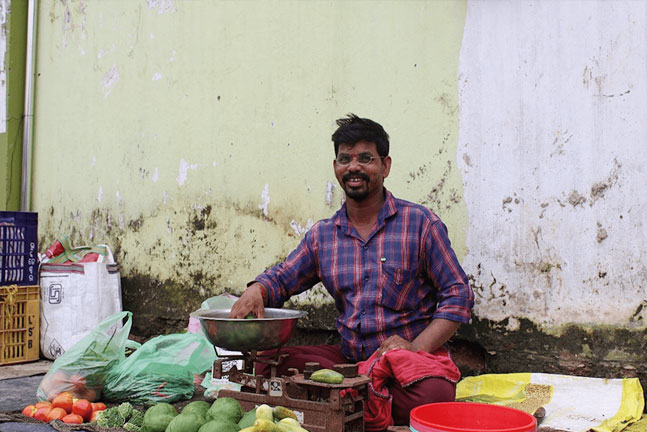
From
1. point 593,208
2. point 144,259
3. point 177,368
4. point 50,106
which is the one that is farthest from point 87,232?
point 593,208

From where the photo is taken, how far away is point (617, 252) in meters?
2.95

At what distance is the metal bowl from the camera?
99.1 inches

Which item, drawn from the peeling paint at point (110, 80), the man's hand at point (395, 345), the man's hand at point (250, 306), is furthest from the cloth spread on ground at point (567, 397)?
the peeling paint at point (110, 80)

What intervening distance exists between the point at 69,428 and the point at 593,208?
2.63m

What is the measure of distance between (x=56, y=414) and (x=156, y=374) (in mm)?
558

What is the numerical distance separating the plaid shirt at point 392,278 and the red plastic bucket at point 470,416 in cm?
56

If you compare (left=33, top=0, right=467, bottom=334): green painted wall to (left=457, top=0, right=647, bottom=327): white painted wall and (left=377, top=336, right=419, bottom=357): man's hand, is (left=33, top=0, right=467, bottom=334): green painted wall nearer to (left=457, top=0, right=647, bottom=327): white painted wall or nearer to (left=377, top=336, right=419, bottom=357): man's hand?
(left=457, top=0, right=647, bottom=327): white painted wall

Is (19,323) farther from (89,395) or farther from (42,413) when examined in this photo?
(42,413)

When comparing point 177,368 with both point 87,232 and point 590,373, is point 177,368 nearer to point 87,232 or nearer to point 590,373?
point 590,373

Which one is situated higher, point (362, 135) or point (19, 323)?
point (362, 135)

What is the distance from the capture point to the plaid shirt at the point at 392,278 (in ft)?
9.37

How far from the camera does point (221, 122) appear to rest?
4.51m

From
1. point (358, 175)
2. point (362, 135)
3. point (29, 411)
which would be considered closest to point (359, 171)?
point (358, 175)

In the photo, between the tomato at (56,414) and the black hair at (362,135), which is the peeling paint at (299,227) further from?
the tomato at (56,414)
